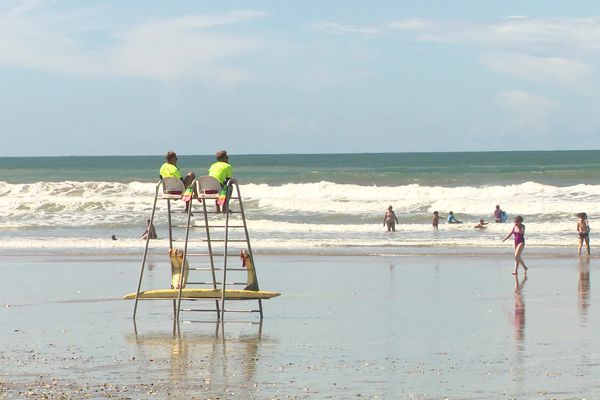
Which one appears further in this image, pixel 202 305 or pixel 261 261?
pixel 261 261

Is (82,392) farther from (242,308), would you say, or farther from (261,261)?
(261,261)

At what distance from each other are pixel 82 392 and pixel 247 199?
48039mm

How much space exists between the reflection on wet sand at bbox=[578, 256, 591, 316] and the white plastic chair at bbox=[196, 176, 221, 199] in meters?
5.48

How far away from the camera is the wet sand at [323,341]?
1065 centimetres

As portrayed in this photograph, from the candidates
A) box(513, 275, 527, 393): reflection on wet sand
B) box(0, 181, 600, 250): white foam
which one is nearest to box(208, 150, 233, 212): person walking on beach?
box(513, 275, 527, 393): reflection on wet sand

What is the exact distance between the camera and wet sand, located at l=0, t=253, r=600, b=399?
10.6m

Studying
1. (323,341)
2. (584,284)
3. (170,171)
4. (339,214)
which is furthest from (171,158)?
(339,214)

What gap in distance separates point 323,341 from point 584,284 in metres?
8.31

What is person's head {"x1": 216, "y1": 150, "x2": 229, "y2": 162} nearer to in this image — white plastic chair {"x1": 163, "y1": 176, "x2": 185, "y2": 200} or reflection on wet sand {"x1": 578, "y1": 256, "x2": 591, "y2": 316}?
white plastic chair {"x1": 163, "y1": 176, "x2": 185, "y2": 200}

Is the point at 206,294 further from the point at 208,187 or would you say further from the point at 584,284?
the point at 584,284

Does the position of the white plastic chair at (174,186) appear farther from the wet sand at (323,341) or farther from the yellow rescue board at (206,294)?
the wet sand at (323,341)

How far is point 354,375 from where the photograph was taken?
36.9 ft

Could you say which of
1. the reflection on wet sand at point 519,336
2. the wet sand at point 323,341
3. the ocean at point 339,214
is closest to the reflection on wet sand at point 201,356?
the wet sand at point 323,341

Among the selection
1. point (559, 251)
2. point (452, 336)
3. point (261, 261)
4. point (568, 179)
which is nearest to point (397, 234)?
point (559, 251)
